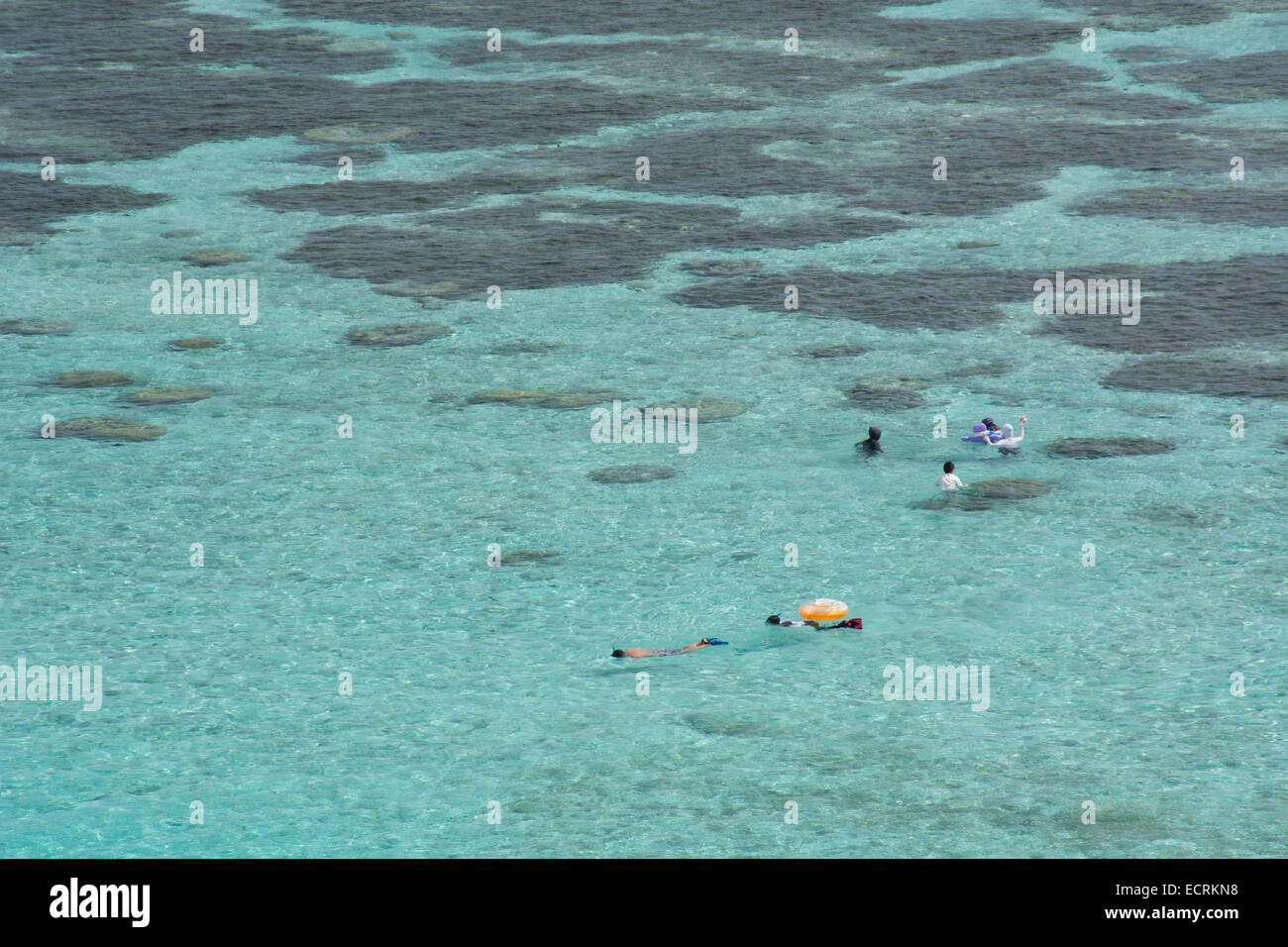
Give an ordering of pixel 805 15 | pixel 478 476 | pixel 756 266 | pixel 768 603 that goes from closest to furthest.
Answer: pixel 768 603
pixel 478 476
pixel 756 266
pixel 805 15

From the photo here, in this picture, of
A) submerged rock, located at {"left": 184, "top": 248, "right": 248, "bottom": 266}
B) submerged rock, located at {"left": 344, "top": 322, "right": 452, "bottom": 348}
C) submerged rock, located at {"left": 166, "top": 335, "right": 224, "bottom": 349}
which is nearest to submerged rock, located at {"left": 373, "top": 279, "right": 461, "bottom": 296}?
submerged rock, located at {"left": 344, "top": 322, "right": 452, "bottom": 348}

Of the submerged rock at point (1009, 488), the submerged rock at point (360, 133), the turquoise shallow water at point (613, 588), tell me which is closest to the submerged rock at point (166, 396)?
the turquoise shallow water at point (613, 588)

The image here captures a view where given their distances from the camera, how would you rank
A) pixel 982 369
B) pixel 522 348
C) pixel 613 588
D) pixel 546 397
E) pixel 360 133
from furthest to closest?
1. pixel 360 133
2. pixel 522 348
3. pixel 982 369
4. pixel 546 397
5. pixel 613 588

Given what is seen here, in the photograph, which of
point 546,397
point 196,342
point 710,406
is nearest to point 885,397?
point 710,406

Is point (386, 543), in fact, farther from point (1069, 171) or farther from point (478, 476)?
point (1069, 171)

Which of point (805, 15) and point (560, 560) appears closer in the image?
point (560, 560)

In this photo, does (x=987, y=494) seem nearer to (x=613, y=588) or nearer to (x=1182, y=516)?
(x=1182, y=516)

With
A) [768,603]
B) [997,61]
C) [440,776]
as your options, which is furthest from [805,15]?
[440,776]
